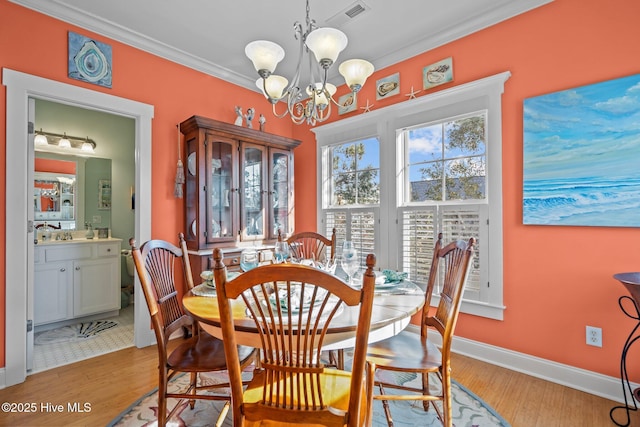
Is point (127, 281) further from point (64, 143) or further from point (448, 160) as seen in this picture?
point (448, 160)

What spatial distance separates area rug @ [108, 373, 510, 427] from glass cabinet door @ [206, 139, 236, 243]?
4.55 feet

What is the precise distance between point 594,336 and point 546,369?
397 millimetres

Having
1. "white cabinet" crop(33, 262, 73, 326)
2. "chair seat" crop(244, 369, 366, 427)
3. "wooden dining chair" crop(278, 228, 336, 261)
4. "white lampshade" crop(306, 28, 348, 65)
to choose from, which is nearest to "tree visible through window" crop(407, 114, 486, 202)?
"wooden dining chair" crop(278, 228, 336, 261)

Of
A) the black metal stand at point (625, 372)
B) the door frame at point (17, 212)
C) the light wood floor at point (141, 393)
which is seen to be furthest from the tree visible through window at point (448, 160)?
the door frame at point (17, 212)

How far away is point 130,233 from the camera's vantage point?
4328 mm

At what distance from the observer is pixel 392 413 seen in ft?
5.95

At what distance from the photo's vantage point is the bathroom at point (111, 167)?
3.66 metres

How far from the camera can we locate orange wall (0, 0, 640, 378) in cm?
192

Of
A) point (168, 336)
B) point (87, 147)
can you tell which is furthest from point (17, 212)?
point (87, 147)

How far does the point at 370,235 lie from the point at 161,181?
83.6 inches

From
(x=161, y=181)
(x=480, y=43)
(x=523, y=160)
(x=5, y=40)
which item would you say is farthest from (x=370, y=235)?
(x=5, y=40)

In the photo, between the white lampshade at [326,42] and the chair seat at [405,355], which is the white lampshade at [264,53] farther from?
the chair seat at [405,355]

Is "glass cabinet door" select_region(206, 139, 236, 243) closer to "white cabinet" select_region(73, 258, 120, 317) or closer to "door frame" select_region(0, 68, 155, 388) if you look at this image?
"door frame" select_region(0, 68, 155, 388)

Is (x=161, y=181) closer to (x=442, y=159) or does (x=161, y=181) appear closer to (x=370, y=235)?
(x=370, y=235)
